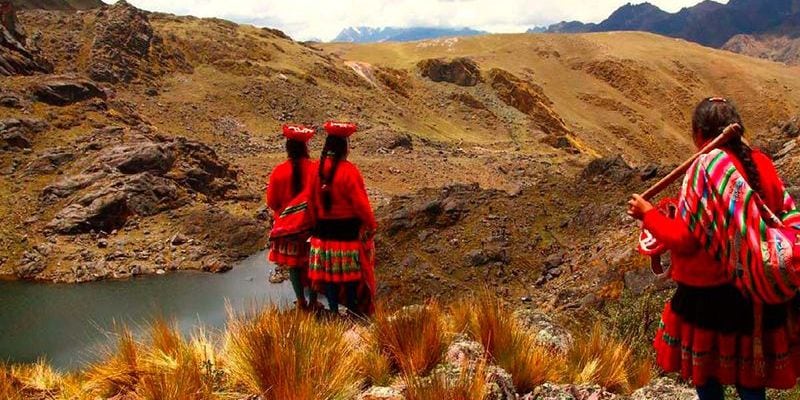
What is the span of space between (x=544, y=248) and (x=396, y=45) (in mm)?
82618

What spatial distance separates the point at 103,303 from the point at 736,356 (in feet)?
61.6

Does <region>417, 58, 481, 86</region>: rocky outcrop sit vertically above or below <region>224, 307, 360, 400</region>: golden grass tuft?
above

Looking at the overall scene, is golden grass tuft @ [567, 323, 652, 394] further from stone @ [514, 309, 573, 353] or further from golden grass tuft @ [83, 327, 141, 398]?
golden grass tuft @ [83, 327, 141, 398]

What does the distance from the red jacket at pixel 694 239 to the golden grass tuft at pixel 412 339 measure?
6.13 feet

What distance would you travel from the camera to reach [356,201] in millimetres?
6141

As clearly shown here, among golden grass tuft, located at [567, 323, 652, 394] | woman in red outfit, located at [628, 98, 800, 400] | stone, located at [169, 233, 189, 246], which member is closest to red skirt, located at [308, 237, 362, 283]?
golden grass tuft, located at [567, 323, 652, 394]

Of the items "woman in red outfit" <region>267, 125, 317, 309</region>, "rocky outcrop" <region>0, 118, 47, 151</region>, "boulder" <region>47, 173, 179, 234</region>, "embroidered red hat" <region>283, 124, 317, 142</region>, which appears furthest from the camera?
"rocky outcrop" <region>0, 118, 47, 151</region>

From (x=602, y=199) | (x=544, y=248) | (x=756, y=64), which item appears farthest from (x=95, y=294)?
(x=756, y=64)

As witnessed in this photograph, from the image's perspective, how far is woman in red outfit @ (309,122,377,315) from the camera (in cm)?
612

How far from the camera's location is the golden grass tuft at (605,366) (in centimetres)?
519

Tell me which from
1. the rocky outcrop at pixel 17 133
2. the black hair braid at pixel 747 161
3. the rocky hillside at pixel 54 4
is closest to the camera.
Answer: the black hair braid at pixel 747 161

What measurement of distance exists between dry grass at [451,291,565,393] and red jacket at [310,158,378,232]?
1248 millimetres

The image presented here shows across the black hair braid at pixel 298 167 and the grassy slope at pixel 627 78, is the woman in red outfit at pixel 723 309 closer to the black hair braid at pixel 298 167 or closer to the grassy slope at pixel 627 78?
the black hair braid at pixel 298 167

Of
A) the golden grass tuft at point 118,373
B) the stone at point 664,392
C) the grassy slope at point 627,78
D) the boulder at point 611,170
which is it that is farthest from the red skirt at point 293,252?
the grassy slope at point 627,78
